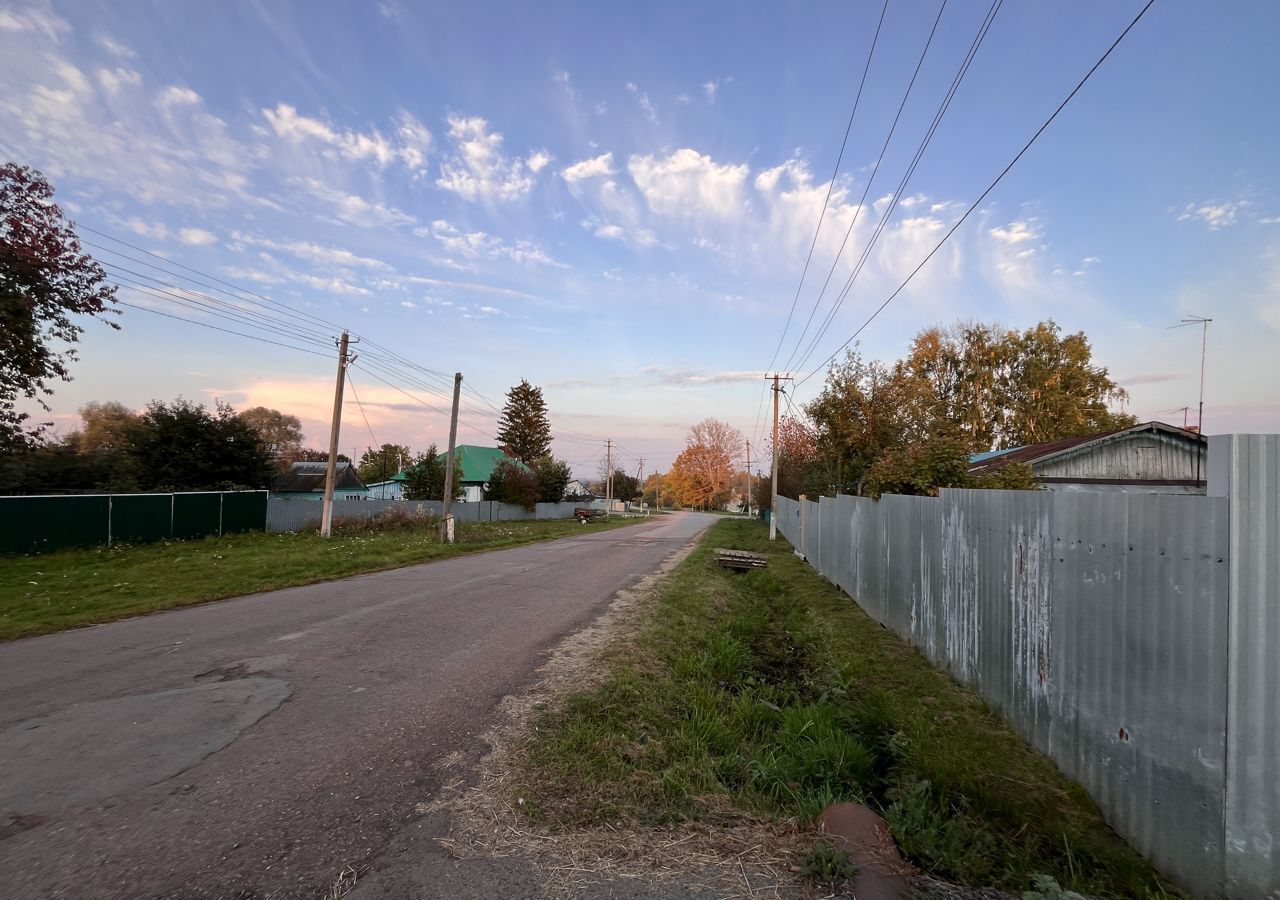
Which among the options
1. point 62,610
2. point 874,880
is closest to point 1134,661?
point 874,880

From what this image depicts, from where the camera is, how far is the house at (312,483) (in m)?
40.6

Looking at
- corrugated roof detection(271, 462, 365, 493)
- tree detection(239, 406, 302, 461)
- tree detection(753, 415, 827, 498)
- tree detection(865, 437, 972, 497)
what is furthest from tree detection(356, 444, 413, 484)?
tree detection(865, 437, 972, 497)

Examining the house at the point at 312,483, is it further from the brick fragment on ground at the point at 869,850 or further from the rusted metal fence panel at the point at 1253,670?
the rusted metal fence panel at the point at 1253,670

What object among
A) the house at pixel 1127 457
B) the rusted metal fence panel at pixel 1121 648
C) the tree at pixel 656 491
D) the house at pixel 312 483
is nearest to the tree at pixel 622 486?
the tree at pixel 656 491

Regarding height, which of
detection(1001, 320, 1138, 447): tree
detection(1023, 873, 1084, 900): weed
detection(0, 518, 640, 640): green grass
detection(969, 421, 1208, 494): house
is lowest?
detection(0, 518, 640, 640): green grass

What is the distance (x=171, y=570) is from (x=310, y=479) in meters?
32.1

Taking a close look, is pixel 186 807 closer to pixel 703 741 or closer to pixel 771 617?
pixel 703 741

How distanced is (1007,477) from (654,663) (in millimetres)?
8891

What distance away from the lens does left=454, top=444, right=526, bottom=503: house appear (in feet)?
171

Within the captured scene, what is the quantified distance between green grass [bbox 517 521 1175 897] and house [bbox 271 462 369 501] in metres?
35.9

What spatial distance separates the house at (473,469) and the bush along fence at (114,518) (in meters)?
29.4

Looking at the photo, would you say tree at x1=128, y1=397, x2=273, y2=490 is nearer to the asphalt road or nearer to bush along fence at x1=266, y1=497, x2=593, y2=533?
bush along fence at x1=266, y1=497, x2=593, y2=533

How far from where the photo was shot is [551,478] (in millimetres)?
46094

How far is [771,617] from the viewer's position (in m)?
10.1
